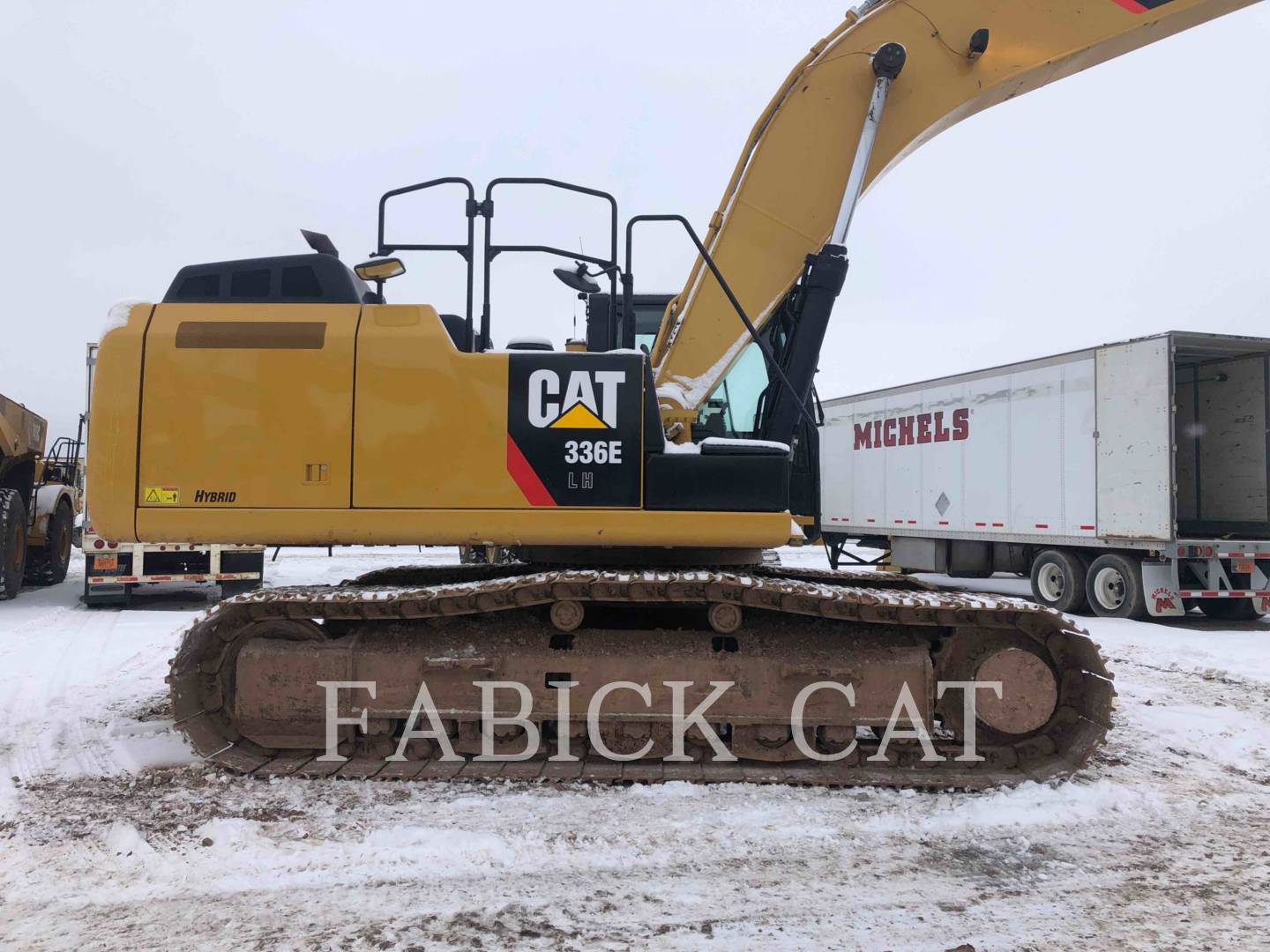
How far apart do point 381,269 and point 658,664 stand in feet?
8.42

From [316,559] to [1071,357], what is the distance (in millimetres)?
15585

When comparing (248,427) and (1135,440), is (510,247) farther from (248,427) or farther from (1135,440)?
(1135,440)

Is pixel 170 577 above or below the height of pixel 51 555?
below

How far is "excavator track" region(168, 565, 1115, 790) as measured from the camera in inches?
170

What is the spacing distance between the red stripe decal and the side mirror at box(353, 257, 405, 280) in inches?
41.7

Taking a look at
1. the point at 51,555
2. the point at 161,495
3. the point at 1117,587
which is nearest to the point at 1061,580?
the point at 1117,587

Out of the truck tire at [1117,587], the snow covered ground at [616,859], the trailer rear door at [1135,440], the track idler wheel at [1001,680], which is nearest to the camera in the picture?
the snow covered ground at [616,859]

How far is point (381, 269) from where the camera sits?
4.37 meters

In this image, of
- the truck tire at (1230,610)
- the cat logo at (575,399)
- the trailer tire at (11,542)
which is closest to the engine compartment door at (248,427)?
the cat logo at (575,399)

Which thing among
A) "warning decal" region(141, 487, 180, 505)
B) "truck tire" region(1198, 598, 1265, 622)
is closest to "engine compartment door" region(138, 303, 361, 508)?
"warning decal" region(141, 487, 180, 505)

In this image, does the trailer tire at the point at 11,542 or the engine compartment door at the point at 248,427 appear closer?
the engine compartment door at the point at 248,427

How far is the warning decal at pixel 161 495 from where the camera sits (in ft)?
14.1

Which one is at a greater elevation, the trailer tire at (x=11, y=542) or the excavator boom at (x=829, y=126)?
the excavator boom at (x=829, y=126)

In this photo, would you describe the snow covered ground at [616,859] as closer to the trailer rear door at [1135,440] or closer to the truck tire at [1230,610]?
the trailer rear door at [1135,440]
